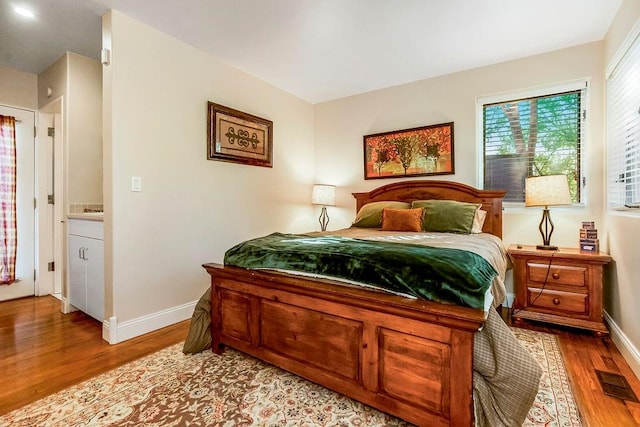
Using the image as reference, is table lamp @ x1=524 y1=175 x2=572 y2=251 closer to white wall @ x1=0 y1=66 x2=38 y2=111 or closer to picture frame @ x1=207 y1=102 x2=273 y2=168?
picture frame @ x1=207 y1=102 x2=273 y2=168

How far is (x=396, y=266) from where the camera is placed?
1.41 m

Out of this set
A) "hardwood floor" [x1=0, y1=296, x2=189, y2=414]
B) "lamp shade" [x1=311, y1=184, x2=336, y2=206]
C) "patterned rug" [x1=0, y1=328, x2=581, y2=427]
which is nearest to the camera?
"patterned rug" [x1=0, y1=328, x2=581, y2=427]

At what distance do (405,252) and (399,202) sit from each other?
2055 millimetres

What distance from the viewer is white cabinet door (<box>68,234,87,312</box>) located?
2.68 meters

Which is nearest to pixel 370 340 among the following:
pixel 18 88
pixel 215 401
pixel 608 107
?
pixel 215 401

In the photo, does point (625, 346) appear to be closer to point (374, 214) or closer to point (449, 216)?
point (449, 216)

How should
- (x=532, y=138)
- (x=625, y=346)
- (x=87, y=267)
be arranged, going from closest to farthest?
(x=625, y=346)
(x=87, y=267)
(x=532, y=138)

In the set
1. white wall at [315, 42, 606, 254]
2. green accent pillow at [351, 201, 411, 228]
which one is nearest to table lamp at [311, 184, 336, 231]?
white wall at [315, 42, 606, 254]

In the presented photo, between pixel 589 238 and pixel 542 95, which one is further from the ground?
pixel 542 95

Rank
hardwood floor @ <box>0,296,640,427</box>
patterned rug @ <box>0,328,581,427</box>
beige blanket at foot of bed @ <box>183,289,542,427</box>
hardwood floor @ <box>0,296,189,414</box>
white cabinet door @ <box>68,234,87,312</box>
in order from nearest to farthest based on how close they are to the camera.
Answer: beige blanket at foot of bed @ <box>183,289,542,427</box> → patterned rug @ <box>0,328,581,427</box> → hardwood floor @ <box>0,296,640,427</box> → hardwood floor @ <box>0,296,189,414</box> → white cabinet door @ <box>68,234,87,312</box>

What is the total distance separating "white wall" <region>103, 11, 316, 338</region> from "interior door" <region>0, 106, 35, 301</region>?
1884 mm

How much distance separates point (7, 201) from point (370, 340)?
13.3 feet

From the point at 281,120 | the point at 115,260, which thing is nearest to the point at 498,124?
the point at 281,120

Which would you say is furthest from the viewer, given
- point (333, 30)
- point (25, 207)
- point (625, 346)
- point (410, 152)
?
point (410, 152)
